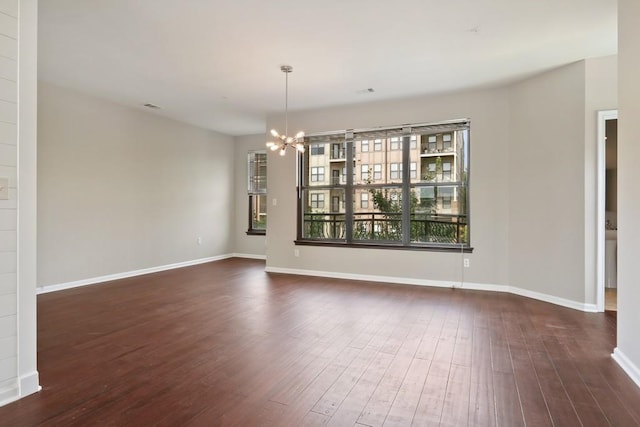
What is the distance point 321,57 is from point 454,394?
11.1 ft

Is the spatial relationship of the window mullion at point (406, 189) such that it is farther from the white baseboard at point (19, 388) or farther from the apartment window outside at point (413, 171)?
the white baseboard at point (19, 388)

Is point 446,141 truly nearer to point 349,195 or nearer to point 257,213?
point 349,195

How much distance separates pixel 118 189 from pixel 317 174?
3253 mm

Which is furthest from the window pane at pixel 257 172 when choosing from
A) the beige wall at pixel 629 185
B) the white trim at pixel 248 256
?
the beige wall at pixel 629 185

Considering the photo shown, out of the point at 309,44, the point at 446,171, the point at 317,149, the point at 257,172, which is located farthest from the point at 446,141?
the point at 257,172

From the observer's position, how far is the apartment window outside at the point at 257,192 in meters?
7.80

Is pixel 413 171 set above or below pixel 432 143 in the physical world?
below

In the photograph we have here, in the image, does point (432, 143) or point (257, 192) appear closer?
point (432, 143)

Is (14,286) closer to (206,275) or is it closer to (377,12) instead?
(377,12)

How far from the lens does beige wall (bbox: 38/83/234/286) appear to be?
15.5 feet

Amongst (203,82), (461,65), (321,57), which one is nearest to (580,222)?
(461,65)

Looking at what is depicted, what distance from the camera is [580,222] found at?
3926 millimetres

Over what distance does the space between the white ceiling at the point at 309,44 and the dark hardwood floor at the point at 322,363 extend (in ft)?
→ 9.20

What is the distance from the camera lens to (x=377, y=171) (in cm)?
563
